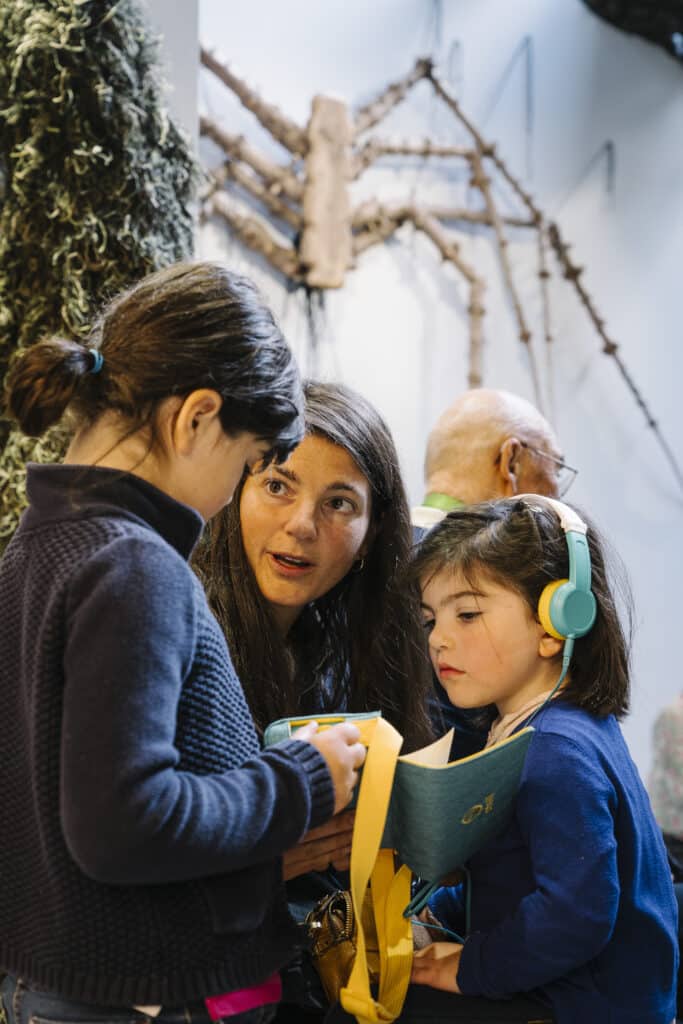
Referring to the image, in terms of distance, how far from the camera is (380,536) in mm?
1787

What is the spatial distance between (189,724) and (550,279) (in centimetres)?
331

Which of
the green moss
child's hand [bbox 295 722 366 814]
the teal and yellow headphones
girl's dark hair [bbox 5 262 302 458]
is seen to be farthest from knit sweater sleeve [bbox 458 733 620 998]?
the green moss

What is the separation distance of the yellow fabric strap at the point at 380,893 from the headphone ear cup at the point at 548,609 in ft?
1.02

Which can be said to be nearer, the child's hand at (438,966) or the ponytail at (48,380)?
the ponytail at (48,380)

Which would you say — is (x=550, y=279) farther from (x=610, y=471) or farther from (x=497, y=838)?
(x=497, y=838)

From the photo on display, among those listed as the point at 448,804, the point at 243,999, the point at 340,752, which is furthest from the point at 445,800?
the point at 243,999

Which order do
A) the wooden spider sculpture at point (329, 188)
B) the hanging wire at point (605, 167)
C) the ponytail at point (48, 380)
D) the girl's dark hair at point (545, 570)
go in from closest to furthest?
1. the ponytail at point (48, 380)
2. the girl's dark hair at point (545, 570)
3. the wooden spider sculpture at point (329, 188)
4. the hanging wire at point (605, 167)

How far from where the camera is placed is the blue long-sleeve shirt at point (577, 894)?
116 cm

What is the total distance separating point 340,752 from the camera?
1.02 meters

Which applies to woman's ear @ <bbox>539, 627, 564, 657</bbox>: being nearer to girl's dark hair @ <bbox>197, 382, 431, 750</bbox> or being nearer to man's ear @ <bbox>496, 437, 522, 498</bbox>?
girl's dark hair @ <bbox>197, 382, 431, 750</bbox>

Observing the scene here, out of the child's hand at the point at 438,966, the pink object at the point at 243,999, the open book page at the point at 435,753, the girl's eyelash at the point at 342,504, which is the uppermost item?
the girl's eyelash at the point at 342,504

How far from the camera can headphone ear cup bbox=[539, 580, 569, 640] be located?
1323 millimetres

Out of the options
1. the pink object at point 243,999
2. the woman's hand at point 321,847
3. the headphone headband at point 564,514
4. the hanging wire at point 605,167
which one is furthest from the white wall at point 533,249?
the pink object at point 243,999

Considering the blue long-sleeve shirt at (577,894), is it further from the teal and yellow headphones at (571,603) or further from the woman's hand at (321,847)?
the woman's hand at (321,847)
